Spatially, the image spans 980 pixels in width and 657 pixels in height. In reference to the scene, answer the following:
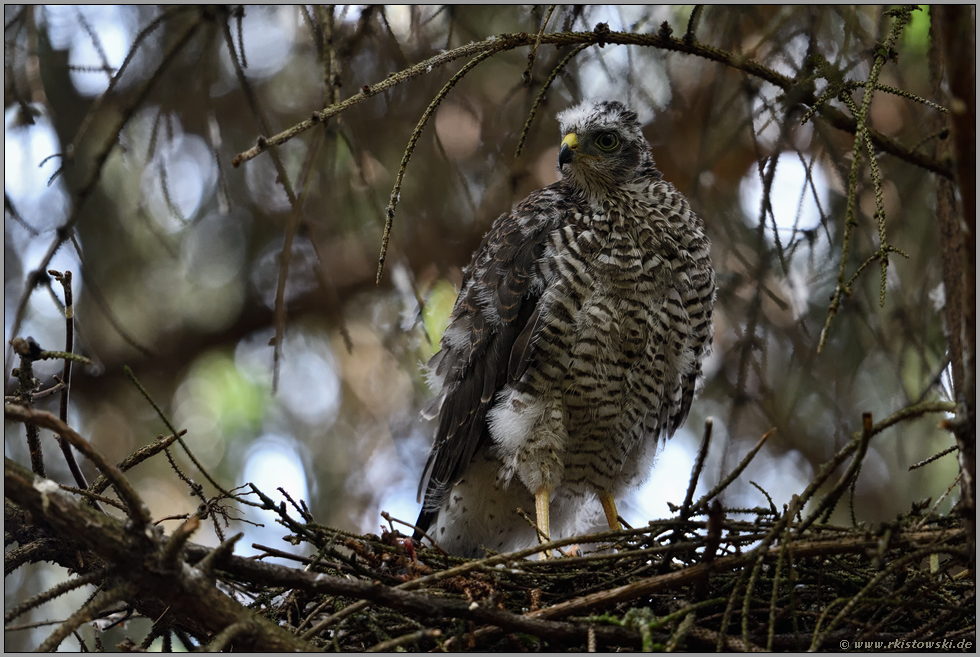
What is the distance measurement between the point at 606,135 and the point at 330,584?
2.59 meters

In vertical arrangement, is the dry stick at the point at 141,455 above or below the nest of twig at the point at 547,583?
above

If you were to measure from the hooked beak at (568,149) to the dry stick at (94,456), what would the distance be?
2.50 meters

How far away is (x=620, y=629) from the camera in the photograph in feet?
6.48

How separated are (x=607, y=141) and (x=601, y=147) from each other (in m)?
0.05

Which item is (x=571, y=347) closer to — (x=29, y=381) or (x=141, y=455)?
(x=141, y=455)

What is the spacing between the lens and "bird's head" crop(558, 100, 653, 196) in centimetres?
364

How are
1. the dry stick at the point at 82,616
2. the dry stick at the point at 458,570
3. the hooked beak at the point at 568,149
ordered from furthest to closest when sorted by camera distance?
the hooked beak at the point at 568,149 → the dry stick at the point at 458,570 → the dry stick at the point at 82,616

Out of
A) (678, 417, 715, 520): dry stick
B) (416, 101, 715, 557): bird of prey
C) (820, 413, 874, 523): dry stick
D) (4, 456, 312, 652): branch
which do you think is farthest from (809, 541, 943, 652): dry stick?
(416, 101, 715, 557): bird of prey

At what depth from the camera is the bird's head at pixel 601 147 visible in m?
3.64

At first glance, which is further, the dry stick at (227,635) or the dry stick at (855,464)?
the dry stick at (855,464)

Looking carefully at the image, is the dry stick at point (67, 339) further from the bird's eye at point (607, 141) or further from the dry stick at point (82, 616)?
the bird's eye at point (607, 141)

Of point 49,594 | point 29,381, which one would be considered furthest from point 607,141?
point 49,594

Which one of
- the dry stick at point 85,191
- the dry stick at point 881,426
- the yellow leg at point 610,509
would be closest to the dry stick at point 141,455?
the dry stick at point 85,191

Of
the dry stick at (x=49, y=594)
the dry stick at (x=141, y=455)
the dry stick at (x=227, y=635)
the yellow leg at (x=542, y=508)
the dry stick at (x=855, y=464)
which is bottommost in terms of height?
the dry stick at (x=227, y=635)
